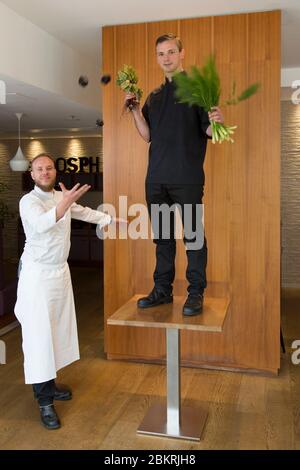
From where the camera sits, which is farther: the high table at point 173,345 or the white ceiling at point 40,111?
the white ceiling at point 40,111

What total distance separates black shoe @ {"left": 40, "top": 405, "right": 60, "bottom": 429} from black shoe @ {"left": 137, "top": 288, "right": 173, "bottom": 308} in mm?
887

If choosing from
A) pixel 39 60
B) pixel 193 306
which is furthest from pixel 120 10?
pixel 193 306

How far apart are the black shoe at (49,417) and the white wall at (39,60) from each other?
8.11ft

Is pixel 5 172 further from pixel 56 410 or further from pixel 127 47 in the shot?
pixel 56 410

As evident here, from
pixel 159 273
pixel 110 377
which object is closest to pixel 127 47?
pixel 159 273

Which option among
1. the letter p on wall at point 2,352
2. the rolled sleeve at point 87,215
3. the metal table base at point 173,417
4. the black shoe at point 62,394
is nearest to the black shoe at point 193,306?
the metal table base at point 173,417

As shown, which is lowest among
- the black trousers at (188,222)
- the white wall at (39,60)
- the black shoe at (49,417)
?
the black shoe at (49,417)

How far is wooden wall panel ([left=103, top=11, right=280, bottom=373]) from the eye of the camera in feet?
12.4

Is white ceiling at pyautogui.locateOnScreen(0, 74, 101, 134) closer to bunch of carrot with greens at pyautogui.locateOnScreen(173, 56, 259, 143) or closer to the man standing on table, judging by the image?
the man standing on table

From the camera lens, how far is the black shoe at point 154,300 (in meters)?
3.00

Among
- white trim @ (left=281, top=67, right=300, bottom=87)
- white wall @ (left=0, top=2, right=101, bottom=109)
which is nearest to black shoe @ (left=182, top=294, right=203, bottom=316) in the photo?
white wall @ (left=0, top=2, right=101, bottom=109)

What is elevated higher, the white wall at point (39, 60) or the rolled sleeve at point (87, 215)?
the white wall at point (39, 60)

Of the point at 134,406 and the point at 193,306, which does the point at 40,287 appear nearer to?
the point at 193,306

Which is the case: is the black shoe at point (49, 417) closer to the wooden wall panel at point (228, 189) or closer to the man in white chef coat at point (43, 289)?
the man in white chef coat at point (43, 289)
